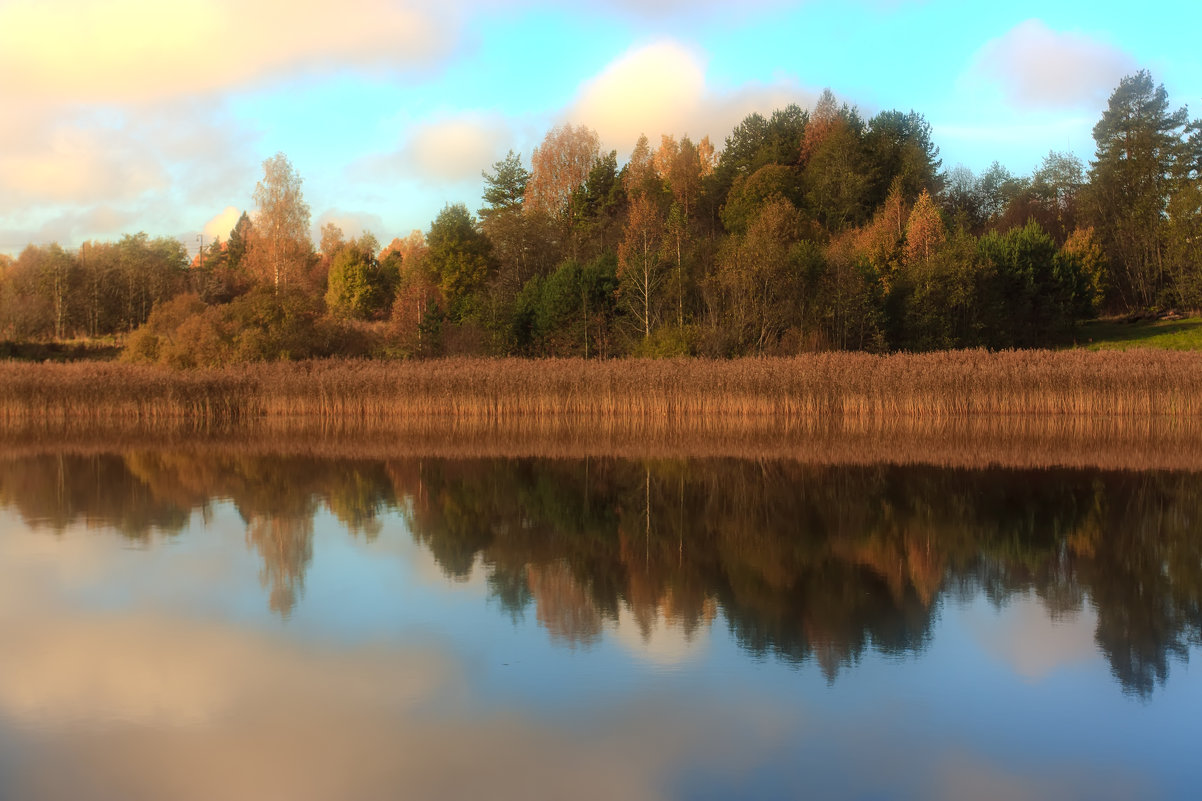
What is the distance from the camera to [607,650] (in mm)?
6773

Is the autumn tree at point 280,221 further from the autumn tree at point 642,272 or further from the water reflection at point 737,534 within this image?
the water reflection at point 737,534

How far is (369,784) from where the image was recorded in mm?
4840

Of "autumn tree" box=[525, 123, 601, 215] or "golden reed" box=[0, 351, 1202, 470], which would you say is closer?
"golden reed" box=[0, 351, 1202, 470]

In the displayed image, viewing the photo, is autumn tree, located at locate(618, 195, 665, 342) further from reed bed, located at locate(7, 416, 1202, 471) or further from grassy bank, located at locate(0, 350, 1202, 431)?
reed bed, located at locate(7, 416, 1202, 471)

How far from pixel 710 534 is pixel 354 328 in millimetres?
30874

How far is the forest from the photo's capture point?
111 ft

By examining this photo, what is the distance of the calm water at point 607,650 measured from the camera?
16.3ft

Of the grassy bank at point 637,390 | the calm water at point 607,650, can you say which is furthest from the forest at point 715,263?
the calm water at point 607,650

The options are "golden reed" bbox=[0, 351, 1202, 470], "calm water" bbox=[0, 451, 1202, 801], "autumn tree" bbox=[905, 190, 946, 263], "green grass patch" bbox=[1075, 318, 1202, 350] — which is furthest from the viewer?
"autumn tree" bbox=[905, 190, 946, 263]

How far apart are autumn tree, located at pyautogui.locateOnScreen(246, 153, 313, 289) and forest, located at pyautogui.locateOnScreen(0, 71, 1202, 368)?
4.8 inches

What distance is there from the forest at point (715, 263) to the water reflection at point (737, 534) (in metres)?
16.3

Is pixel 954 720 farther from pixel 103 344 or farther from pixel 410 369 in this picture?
pixel 103 344

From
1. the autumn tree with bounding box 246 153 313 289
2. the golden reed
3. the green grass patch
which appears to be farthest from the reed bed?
the autumn tree with bounding box 246 153 313 289

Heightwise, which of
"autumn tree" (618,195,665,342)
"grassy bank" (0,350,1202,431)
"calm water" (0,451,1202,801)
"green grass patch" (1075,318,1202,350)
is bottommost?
"calm water" (0,451,1202,801)
